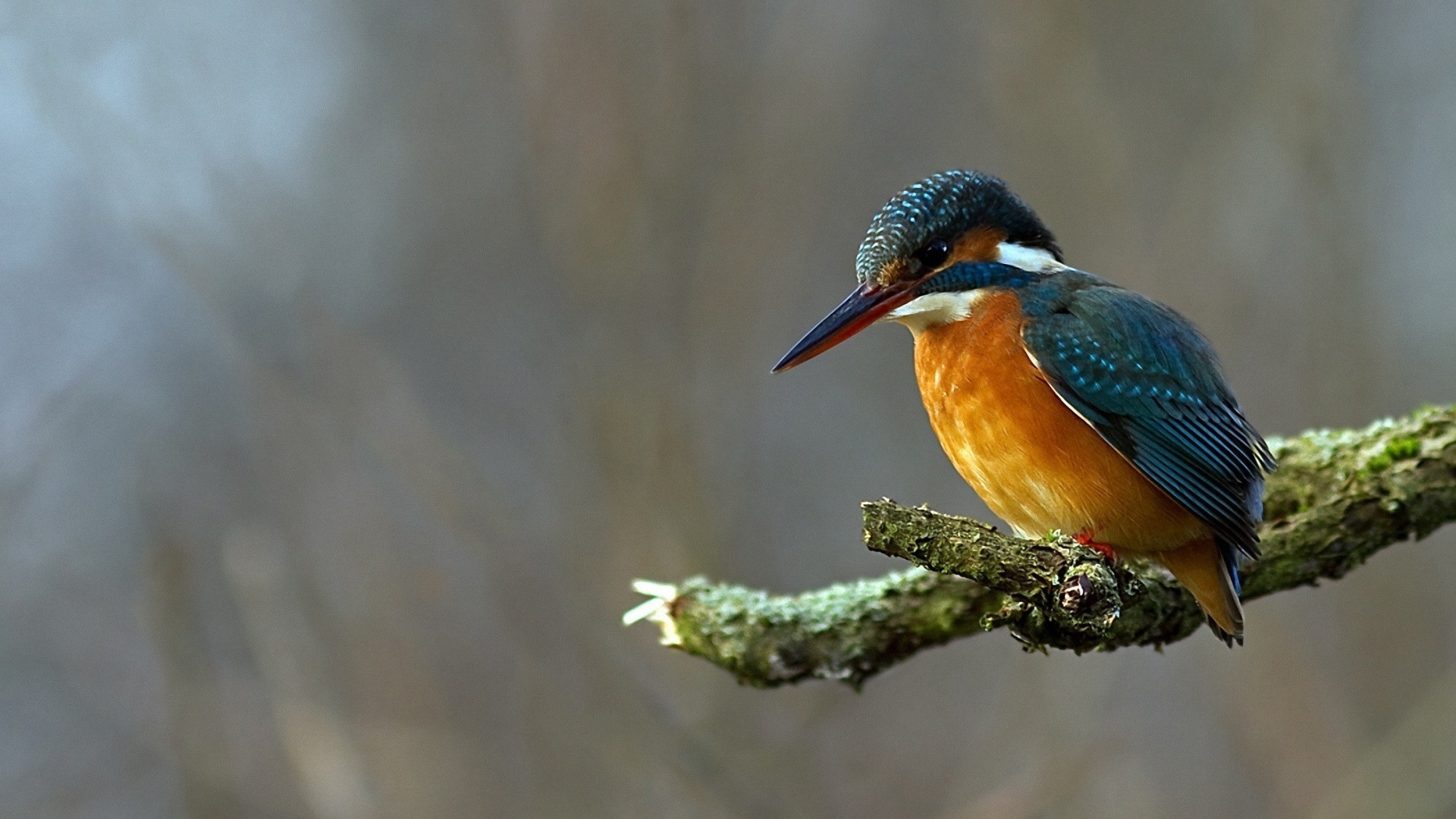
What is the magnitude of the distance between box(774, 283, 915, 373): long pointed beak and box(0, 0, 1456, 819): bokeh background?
58.0 inches

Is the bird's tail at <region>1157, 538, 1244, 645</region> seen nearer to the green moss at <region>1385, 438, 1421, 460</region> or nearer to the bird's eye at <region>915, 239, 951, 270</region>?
the green moss at <region>1385, 438, 1421, 460</region>

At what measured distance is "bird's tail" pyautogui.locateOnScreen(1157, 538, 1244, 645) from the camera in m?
2.20

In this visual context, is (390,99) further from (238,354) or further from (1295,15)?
(1295,15)

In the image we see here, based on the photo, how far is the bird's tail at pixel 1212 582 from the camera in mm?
2197

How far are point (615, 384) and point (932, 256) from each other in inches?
73.5

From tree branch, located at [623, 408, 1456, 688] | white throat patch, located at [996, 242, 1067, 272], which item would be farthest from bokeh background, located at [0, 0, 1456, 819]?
white throat patch, located at [996, 242, 1067, 272]

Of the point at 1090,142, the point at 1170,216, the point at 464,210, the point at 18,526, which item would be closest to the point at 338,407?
the point at 18,526

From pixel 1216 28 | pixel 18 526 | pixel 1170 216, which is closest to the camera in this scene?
pixel 18 526

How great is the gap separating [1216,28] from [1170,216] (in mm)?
1143

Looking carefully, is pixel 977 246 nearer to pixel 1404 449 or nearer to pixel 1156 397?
pixel 1156 397

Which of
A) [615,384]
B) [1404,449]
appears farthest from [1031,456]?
[615,384]

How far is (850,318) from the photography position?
241cm

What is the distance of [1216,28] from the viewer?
5.40 m

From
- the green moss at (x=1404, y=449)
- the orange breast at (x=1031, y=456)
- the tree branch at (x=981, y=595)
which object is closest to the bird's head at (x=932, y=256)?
the orange breast at (x=1031, y=456)
